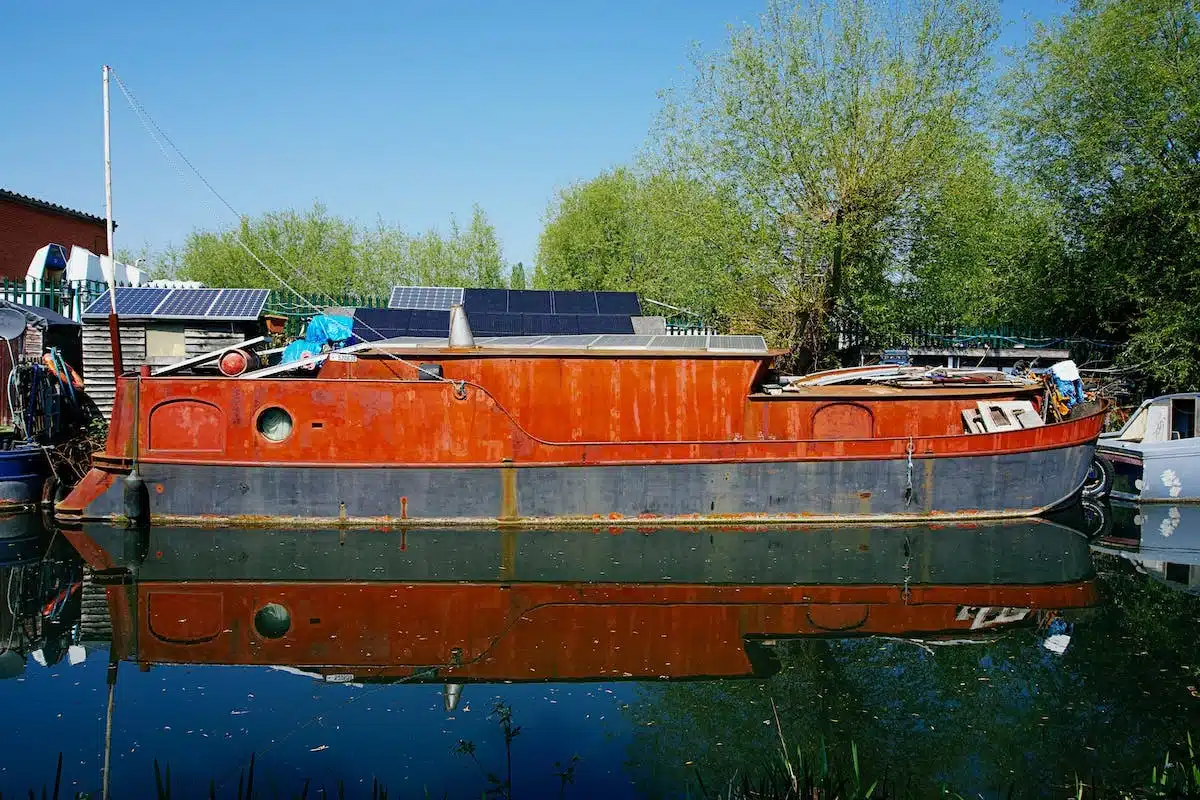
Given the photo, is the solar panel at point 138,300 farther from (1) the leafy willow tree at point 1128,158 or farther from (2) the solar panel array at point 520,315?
(1) the leafy willow tree at point 1128,158

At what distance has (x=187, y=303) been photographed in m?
18.0

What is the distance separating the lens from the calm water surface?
627 cm

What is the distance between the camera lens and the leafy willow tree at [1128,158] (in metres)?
18.9

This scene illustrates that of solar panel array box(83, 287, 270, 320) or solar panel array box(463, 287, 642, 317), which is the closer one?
solar panel array box(83, 287, 270, 320)

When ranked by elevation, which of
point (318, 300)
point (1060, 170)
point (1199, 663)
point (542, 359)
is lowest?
point (1199, 663)

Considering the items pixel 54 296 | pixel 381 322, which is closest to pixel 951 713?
pixel 381 322

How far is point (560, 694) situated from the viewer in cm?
748

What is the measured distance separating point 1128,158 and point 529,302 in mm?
13235

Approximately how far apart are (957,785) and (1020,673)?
96.5 inches

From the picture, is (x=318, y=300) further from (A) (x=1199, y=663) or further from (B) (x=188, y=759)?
(A) (x=1199, y=663)

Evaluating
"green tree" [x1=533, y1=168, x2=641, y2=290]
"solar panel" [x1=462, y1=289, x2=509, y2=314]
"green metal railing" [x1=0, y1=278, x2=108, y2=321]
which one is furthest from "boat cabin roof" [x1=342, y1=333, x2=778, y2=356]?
"green tree" [x1=533, y1=168, x2=641, y2=290]

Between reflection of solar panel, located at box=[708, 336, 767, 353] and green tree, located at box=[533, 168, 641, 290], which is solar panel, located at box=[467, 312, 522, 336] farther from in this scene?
green tree, located at box=[533, 168, 641, 290]

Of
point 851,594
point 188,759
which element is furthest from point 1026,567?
point 188,759

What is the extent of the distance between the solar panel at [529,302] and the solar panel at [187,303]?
5906mm
